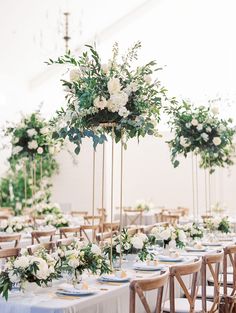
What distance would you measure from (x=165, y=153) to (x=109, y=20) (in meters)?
3.42

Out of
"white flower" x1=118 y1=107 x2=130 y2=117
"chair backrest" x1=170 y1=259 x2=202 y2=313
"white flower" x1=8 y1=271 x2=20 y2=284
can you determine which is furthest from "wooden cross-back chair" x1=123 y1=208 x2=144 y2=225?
"white flower" x1=8 y1=271 x2=20 y2=284

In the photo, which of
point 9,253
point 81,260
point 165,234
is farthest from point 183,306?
point 9,253

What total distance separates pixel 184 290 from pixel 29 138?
16.2ft

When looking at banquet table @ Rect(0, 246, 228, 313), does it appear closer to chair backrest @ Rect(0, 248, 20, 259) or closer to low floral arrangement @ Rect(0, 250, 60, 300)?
low floral arrangement @ Rect(0, 250, 60, 300)

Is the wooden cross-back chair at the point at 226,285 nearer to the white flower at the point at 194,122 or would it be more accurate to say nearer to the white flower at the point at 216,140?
the white flower at the point at 216,140

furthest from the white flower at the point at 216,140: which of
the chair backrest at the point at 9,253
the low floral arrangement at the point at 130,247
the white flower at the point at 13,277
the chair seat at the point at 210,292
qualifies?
the white flower at the point at 13,277

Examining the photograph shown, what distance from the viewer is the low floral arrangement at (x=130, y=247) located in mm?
5616

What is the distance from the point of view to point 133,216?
44.5ft

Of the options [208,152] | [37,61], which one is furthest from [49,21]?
[208,152]

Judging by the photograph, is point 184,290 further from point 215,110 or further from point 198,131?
point 215,110

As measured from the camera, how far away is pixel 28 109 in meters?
15.4

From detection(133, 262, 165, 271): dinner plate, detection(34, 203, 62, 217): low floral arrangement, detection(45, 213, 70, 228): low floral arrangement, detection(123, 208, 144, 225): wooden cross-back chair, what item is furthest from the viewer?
detection(123, 208, 144, 225): wooden cross-back chair

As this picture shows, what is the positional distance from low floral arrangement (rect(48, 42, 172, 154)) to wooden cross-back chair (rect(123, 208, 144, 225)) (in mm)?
8195

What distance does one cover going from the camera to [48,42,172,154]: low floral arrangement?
5.02 meters
